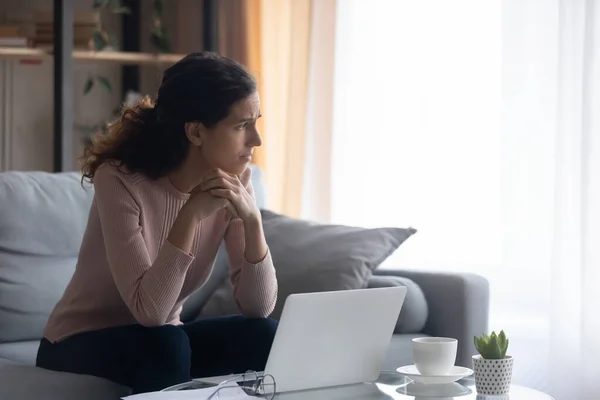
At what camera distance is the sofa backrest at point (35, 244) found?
2314mm

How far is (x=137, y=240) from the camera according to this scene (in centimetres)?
180

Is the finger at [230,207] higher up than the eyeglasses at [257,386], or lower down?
higher up

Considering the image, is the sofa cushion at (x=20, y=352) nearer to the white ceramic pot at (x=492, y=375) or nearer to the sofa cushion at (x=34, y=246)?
the sofa cushion at (x=34, y=246)

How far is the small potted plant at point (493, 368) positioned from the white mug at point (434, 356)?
0.21 ft

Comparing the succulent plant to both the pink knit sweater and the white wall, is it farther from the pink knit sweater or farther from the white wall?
the white wall

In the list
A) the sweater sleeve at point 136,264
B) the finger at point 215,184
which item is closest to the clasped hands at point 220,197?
the finger at point 215,184

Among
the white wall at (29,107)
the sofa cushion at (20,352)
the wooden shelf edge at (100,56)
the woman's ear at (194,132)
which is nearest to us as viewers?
the woman's ear at (194,132)

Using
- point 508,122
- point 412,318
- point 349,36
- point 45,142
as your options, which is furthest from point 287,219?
point 45,142

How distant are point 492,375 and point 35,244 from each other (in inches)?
51.9

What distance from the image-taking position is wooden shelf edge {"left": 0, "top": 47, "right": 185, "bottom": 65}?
3570 mm

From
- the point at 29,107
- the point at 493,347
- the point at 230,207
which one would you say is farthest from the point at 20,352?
A: the point at 29,107

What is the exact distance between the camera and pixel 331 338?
62.3 inches

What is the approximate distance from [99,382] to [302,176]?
68.9 inches

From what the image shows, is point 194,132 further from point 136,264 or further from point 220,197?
point 136,264
